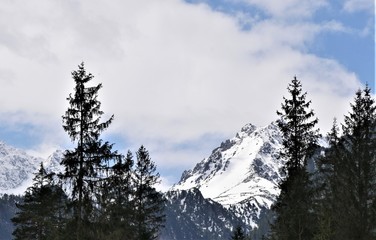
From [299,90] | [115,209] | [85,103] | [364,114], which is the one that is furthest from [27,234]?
[364,114]

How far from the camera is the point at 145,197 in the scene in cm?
3931

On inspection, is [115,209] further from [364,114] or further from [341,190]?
[364,114]

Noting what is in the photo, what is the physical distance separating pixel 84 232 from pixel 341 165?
494 inches

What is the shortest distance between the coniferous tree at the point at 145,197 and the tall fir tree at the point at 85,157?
9.87 meters

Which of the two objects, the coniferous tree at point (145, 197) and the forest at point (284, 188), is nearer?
the forest at point (284, 188)

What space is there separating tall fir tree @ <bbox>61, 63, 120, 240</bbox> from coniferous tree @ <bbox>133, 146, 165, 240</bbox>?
9868mm

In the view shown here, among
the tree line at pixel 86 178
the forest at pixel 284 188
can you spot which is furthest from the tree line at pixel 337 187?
the tree line at pixel 86 178

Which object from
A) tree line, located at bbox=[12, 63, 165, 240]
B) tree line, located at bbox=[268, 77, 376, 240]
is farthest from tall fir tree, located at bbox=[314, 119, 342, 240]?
tree line, located at bbox=[12, 63, 165, 240]

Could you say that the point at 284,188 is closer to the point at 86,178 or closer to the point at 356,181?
the point at 356,181

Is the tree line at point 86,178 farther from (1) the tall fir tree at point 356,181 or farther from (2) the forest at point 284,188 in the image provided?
(1) the tall fir tree at point 356,181

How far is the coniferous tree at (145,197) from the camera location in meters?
38.4

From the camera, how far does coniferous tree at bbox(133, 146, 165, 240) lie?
126 ft

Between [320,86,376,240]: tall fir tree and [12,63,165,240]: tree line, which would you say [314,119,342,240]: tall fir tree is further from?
[12,63,165,240]: tree line

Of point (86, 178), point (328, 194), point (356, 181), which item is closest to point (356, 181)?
point (356, 181)
